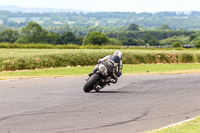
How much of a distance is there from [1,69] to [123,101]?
19.2 m

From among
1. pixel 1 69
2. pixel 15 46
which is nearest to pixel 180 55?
pixel 1 69

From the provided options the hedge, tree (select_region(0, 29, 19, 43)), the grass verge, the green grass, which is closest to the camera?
the green grass

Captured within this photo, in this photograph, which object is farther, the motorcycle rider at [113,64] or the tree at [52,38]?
the tree at [52,38]

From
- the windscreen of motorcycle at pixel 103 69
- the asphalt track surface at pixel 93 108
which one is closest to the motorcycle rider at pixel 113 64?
the windscreen of motorcycle at pixel 103 69

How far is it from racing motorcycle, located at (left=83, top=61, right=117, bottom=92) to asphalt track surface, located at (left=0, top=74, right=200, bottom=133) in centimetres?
38

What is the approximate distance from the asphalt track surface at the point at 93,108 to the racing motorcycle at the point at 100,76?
385mm

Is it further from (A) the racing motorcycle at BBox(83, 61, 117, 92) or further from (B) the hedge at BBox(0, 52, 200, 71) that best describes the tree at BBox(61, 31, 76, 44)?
(A) the racing motorcycle at BBox(83, 61, 117, 92)

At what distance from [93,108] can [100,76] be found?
420cm

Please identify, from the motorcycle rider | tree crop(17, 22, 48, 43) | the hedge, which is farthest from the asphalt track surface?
tree crop(17, 22, 48, 43)

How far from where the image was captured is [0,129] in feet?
34.4

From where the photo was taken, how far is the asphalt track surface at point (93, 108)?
436 inches

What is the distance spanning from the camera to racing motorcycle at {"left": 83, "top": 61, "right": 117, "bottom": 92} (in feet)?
57.6

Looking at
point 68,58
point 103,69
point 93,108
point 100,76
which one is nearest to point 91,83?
point 100,76

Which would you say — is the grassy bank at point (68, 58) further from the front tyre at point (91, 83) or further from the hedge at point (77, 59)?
the front tyre at point (91, 83)
